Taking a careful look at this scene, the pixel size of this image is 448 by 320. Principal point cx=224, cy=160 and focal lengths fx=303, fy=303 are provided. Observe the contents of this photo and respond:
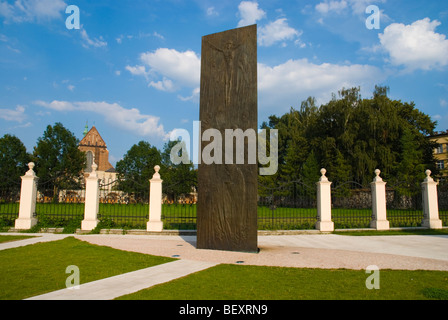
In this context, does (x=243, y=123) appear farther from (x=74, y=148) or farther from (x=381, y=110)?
(x=74, y=148)

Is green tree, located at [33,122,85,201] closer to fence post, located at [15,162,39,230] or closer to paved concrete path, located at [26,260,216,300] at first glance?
fence post, located at [15,162,39,230]

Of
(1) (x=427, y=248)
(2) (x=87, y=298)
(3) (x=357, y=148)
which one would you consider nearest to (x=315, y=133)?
(3) (x=357, y=148)

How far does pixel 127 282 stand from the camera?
4574 mm

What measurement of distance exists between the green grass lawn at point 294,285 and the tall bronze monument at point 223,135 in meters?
2.02

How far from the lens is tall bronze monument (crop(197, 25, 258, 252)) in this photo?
747 centimetres

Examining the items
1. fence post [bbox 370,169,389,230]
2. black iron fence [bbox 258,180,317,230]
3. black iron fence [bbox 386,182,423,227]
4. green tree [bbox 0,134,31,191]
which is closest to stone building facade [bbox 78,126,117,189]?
green tree [bbox 0,134,31,191]

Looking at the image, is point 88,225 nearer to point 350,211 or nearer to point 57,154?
point 350,211

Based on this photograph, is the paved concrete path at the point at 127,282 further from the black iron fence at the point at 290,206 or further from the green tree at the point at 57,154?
the green tree at the point at 57,154

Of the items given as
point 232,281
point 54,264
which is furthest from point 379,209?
point 54,264

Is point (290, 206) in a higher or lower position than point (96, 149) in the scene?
lower

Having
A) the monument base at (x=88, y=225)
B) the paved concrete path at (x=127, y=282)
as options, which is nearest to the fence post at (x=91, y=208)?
the monument base at (x=88, y=225)

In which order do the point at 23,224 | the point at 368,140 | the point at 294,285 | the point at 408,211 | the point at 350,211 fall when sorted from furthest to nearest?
1. the point at 368,140
2. the point at 408,211
3. the point at 350,211
4. the point at 23,224
5. the point at 294,285

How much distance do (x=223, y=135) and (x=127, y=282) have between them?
169 inches
